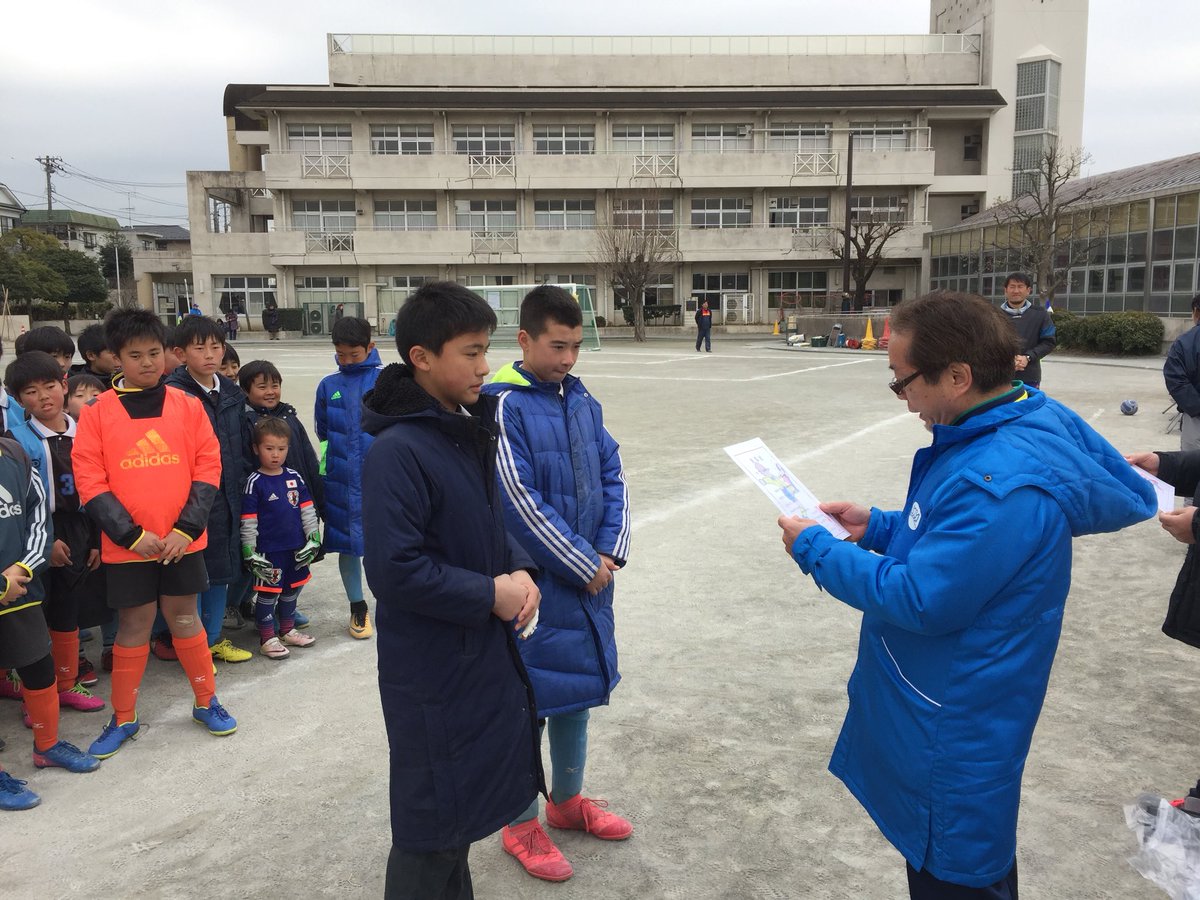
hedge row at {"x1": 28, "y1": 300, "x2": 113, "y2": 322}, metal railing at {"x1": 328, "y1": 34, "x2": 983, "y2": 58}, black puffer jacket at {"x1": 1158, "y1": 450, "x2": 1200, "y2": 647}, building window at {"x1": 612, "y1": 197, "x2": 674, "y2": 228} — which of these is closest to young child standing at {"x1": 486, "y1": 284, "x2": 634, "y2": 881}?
black puffer jacket at {"x1": 1158, "y1": 450, "x2": 1200, "y2": 647}

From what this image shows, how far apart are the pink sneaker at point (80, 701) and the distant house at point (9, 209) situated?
96406 millimetres

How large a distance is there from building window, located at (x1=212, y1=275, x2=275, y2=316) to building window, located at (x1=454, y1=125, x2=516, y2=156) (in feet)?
42.8

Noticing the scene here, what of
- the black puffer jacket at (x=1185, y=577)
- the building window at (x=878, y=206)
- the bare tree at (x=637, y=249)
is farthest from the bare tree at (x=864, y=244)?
the black puffer jacket at (x=1185, y=577)

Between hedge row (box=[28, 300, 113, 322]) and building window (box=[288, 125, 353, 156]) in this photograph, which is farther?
hedge row (box=[28, 300, 113, 322])

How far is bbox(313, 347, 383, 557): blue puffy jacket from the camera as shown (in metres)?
4.93

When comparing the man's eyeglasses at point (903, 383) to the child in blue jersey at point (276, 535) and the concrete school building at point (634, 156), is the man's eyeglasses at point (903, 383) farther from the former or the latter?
the concrete school building at point (634, 156)

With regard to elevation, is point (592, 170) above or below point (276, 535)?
A: above

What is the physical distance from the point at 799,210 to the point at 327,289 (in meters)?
26.2

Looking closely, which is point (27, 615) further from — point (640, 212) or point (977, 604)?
point (640, 212)

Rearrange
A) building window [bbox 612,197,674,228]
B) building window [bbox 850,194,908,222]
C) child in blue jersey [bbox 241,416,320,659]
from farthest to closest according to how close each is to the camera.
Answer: building window [bbox 850,194,908,222] → building window [bbox 612,197,674,228] → child in blue jersey [bbox 241,416,320,659]

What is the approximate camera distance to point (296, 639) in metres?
4.84

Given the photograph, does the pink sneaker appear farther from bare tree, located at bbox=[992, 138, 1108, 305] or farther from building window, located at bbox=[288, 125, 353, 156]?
building window, located at bbox=[288, 125, 353, 156]

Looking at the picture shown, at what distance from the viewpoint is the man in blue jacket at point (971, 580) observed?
5.91 feet

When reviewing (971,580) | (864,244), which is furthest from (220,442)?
(864,244)
